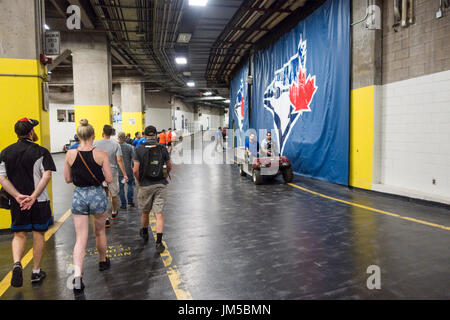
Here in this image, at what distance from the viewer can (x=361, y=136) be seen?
31.5ft

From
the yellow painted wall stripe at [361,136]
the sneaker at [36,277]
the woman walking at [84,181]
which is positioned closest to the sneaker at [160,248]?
the woman walking at [84,181]

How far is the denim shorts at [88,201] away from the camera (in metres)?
3.89

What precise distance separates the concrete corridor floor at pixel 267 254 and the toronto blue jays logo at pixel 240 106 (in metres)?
15.2

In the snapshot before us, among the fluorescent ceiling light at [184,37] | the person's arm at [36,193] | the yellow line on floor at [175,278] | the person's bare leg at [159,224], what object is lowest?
the yellow line on floor at [175,278]

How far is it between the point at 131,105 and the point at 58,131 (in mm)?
7156

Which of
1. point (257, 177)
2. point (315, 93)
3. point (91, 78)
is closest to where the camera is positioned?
point (257, 177)

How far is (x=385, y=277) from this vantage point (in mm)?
3934

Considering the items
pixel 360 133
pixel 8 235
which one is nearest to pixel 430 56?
pixel 360 133

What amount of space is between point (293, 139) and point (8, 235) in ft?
34.8

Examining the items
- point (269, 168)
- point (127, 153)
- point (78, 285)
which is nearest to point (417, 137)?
point (269, 168)

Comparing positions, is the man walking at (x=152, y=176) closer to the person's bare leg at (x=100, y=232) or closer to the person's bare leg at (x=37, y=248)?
the person's bare leg at (x=100, y=232)

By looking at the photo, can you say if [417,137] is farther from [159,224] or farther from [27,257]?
[27,257]

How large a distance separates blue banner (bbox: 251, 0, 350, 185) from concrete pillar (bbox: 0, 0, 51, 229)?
8316 mm

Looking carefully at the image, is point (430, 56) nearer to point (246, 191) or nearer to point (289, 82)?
point (246, 191)
